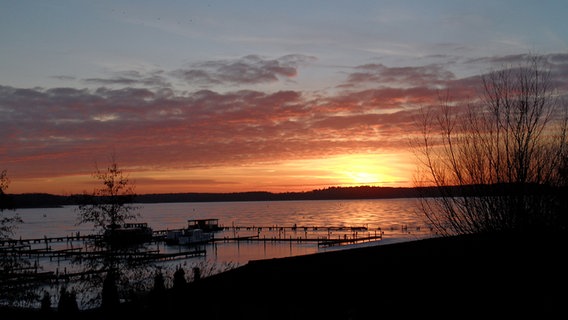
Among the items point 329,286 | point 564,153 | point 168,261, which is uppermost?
point 564,153

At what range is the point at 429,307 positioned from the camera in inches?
314

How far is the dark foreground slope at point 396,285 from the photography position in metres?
7.90

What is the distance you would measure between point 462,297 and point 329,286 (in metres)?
2.53

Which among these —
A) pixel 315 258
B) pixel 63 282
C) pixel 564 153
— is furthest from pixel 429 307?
pixel 63 282

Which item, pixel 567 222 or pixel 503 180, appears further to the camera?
pixel 503 180

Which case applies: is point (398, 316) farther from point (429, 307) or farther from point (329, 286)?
point (329, 286)

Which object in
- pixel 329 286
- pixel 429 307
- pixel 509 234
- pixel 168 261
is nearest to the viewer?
pixel 429 307

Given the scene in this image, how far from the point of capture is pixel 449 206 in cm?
1691

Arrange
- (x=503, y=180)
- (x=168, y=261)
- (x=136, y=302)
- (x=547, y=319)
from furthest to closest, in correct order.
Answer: (x=168, y=261) → (x=503, y=180) → (x=136, y=302) → (x=547, y=319)

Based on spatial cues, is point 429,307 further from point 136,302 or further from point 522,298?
point 136,302

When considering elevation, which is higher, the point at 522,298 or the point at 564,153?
the point at 564,153

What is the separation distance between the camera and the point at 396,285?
9.33m

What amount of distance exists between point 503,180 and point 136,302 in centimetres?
1167

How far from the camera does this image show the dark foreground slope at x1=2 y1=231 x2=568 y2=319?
790 centimetres
